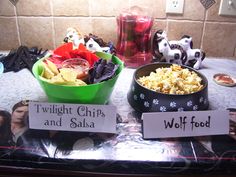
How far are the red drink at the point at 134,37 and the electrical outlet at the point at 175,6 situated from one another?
83 millimetres

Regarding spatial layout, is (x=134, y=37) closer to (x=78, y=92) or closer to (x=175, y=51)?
(x=175, y=51)

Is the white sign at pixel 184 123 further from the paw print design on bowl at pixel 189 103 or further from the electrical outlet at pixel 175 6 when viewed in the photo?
the electrical outlet at pixel 175 6

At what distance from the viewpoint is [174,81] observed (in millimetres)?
614

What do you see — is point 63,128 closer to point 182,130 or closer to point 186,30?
point 182,130

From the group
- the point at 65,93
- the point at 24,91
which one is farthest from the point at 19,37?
the point at 65,93

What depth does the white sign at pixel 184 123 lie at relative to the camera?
547 millimetres

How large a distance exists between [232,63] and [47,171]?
756mm

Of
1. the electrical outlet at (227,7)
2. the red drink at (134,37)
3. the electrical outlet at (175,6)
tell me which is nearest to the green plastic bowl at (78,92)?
the red drink at (134,37)

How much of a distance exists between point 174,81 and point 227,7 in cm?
46

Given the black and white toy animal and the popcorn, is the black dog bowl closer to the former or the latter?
the popcorn

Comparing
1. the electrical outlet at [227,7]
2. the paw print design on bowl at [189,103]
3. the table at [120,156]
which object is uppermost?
the electrical outlet at [227,7]

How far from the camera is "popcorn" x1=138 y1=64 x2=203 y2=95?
605 mm

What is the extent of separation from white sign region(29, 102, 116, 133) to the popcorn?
135 mm

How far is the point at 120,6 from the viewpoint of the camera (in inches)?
36.0
